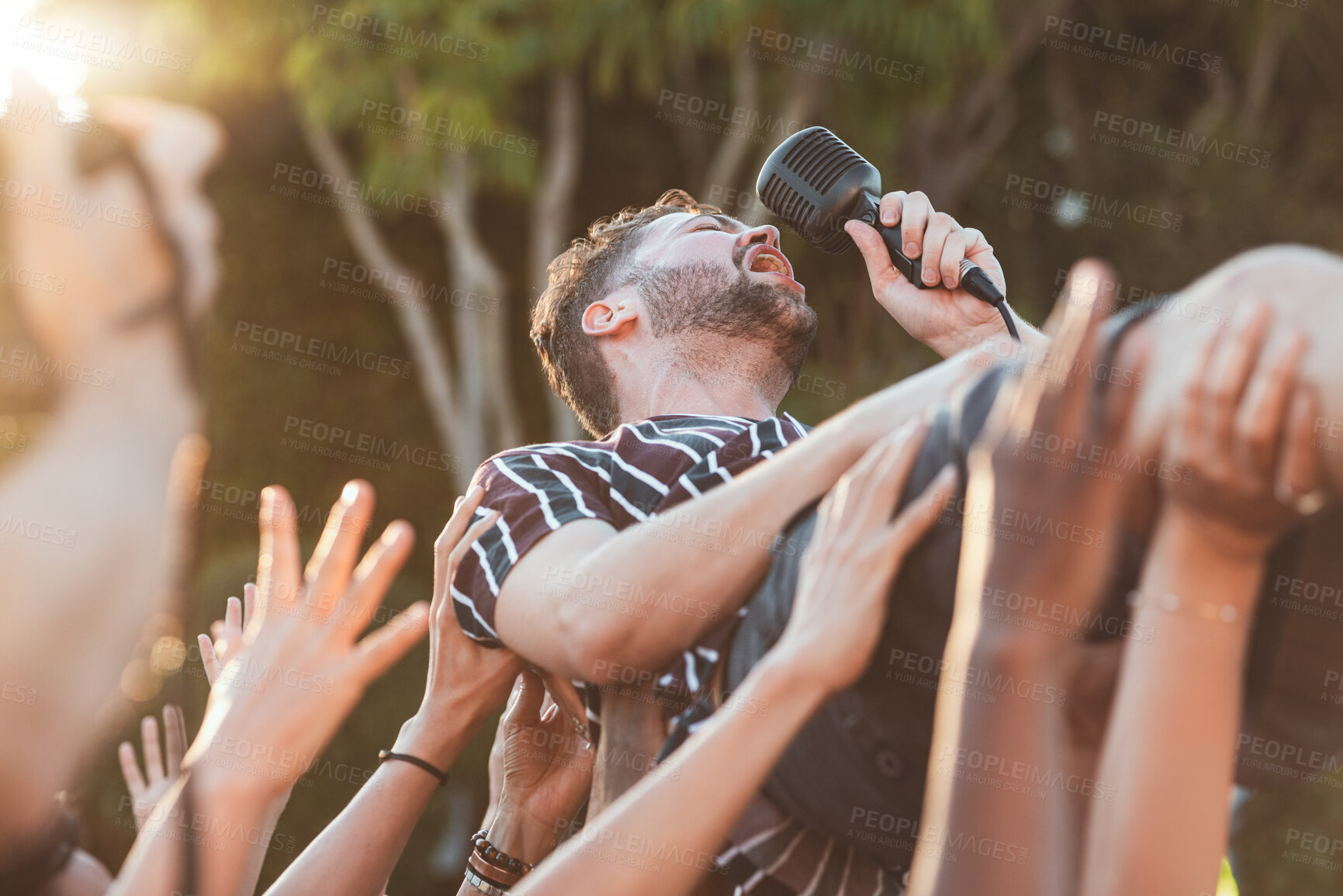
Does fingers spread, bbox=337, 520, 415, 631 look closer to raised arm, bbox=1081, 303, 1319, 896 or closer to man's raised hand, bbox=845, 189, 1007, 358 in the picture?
raised arm, bbox=1081, 303, 1319, 896

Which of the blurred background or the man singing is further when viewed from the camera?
the blurred background

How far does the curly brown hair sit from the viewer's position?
2.51 m

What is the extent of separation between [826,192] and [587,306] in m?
0.71

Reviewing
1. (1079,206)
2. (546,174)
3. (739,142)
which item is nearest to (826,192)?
(739,142)

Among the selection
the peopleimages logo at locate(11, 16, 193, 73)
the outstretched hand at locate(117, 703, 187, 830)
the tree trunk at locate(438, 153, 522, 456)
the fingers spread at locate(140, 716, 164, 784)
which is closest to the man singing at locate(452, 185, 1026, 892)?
the outstretched hand at locate(117, 703, 187, 830)

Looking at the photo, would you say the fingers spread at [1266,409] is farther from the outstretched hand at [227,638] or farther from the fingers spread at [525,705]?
the fingers spread at [525,705]

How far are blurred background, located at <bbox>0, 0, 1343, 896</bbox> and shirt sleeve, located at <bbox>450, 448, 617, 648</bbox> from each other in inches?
133

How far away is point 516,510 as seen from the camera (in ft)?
5.51

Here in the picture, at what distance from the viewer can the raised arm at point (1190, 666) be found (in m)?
0.97

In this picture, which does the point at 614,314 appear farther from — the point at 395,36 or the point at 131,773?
the point at 395,36

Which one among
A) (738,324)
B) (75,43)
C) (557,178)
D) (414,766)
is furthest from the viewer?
(557,178)

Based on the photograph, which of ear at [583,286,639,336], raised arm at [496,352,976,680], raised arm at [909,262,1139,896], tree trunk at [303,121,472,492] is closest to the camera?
raised arm at [909,262,1139,896]

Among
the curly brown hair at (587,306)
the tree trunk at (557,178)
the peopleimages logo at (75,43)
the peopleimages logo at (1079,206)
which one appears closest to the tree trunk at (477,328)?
the tree trunk at (557,178)

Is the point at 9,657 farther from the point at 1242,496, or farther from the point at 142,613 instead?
the point at 1242,496
